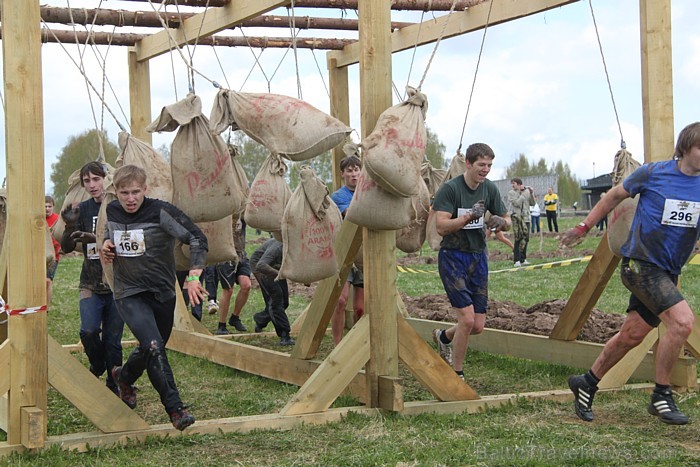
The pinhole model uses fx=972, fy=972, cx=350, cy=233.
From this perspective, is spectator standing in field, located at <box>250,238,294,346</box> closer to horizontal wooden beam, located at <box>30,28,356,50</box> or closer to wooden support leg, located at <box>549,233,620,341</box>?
horizontal wooden beam, located at <box>30,28,356,50</box>

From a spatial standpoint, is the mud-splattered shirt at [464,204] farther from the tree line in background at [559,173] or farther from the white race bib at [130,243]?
the tree line in background at [559,173]

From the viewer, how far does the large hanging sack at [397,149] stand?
5832 mm

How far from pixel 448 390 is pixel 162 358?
192 centimetres

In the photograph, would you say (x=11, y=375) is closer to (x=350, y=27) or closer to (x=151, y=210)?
(x=151, y=210)

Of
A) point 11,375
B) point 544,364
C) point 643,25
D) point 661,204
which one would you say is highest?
point 643,25

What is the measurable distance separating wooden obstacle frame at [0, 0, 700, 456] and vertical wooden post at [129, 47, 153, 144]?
1328 millimetres

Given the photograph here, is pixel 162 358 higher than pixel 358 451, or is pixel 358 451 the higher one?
pixel 162 358

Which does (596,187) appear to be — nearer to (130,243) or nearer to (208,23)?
(208,23)

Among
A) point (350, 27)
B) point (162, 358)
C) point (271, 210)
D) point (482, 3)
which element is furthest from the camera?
point (350, 27)

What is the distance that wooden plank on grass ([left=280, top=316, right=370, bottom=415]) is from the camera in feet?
19.5

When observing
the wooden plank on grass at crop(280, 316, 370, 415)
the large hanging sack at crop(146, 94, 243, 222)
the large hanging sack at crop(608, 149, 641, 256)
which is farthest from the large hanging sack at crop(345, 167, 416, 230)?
the large hanging sack at crop(608, 149, 641, 256)

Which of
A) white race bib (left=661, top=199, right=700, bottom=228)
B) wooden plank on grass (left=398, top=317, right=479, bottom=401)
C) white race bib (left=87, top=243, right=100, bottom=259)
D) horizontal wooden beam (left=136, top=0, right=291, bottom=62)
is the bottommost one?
wooden plank on grass (left=398, top=317, right=479, bottom=401)

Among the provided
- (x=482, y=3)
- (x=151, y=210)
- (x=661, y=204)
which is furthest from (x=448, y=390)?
(x=482, y=3)

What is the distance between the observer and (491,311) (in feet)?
34.5
